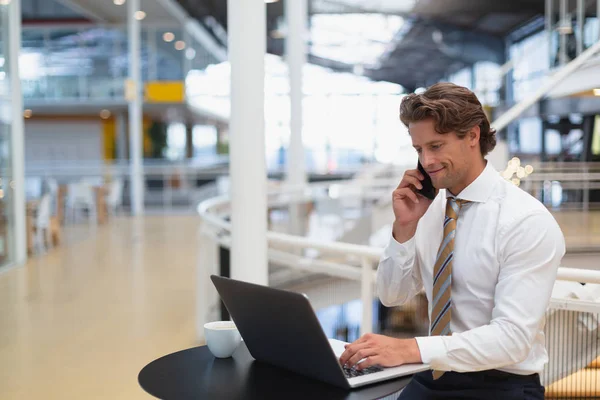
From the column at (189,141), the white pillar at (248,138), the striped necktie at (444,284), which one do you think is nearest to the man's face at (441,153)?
the striped necktie at (444,284)

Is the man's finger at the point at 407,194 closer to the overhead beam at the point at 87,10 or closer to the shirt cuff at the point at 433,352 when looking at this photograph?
the shirt cuff at the point at 433,352

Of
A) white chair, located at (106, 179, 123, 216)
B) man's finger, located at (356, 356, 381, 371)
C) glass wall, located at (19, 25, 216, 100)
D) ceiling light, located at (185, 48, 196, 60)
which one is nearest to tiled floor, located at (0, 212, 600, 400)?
man's finger, located at (356, 356, 381, 371)

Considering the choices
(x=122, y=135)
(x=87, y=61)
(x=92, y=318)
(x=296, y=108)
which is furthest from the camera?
(x=122, y=135)

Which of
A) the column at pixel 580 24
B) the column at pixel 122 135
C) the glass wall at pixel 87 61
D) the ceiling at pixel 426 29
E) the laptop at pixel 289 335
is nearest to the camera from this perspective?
the laptop at pixel 289 335

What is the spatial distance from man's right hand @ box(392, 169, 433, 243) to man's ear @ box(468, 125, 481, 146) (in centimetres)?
16

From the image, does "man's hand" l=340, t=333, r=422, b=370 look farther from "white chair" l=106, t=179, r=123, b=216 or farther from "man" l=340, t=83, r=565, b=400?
"white chair" l=106, t=179, r=123, b=216

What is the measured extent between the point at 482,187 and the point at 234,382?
31.3 inches

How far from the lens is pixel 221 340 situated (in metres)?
1.92

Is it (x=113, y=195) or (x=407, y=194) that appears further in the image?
(x=113, y=195)

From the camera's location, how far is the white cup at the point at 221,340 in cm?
192

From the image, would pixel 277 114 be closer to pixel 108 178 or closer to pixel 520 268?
pixel 108 178

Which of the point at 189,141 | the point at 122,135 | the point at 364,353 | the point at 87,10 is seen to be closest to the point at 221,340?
the point at 364,353

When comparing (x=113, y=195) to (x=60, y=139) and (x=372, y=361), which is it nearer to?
(x=60, y=139)

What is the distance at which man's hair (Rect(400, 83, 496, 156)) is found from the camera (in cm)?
175
